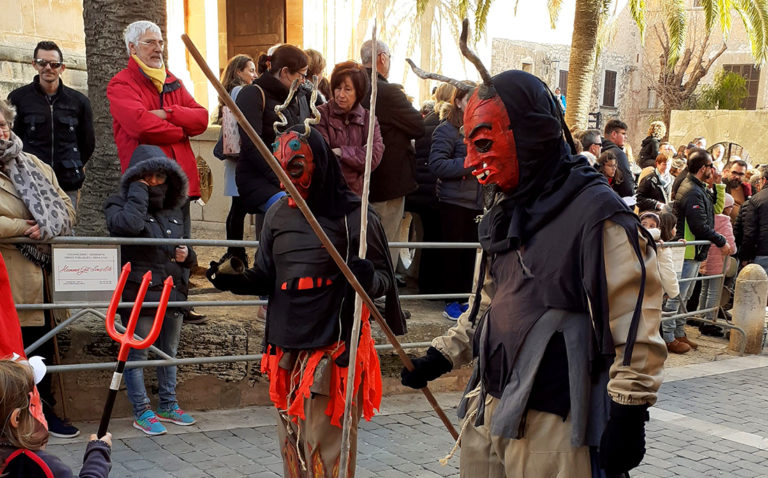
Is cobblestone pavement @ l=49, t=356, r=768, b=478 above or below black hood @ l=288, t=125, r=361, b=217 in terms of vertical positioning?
below

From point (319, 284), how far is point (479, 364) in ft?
3.99

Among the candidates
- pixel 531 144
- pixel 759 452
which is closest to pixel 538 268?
pixel 531 144

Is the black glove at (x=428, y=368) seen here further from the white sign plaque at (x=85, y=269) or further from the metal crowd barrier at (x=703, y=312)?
the metal crowd barrier at (x=703, y=312)

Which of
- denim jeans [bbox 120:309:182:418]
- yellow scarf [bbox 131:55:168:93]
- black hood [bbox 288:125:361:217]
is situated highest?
yellow scarf [bbox 131:55:168:93]

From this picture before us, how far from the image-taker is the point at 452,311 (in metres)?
7.06

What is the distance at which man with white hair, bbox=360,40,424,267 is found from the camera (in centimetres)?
667

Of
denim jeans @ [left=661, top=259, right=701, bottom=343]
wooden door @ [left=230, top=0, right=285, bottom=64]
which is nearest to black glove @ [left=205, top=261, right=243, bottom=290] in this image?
denim jeans @ [left=661, top=259, right=701, bottom=343]

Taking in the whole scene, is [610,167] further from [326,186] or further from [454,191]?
[326,186]

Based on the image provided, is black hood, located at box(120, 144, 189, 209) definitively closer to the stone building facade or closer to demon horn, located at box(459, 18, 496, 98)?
demon horn, located at box(459, 18, 496, 98)

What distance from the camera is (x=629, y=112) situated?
120 feet

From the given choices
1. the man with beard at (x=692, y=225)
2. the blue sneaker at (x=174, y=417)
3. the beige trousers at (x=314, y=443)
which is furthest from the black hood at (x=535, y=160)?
the man with beard at (x=692, y=225)

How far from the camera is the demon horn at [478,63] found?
2.64 m

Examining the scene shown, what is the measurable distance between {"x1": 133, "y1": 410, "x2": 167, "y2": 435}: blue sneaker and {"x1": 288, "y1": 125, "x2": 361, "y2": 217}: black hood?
236cm

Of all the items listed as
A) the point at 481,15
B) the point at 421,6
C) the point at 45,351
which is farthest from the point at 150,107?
the point at 481,15
